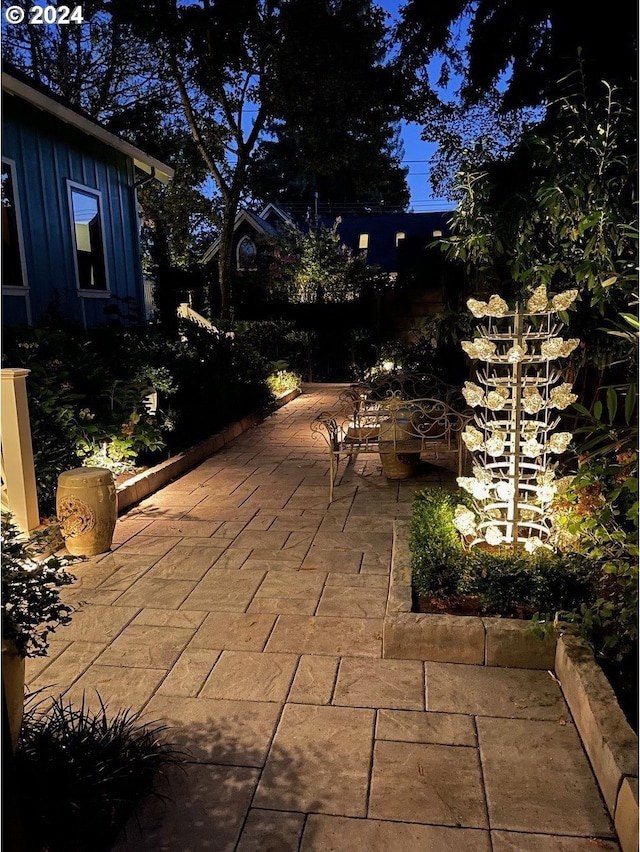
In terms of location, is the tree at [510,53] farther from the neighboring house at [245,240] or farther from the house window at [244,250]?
the house window at [244,250]

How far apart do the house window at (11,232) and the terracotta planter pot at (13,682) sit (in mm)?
6269

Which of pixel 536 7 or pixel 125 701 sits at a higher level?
pixel 536 7

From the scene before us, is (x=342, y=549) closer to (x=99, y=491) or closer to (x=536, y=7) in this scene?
(x=99, y=491)

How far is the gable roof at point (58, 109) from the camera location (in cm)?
671

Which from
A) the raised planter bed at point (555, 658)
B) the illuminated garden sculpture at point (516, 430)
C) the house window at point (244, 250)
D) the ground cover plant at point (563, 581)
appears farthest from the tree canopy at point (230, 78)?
the raised planter bed at point (555, 658)

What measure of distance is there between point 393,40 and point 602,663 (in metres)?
8.61

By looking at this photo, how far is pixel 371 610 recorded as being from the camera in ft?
11.9

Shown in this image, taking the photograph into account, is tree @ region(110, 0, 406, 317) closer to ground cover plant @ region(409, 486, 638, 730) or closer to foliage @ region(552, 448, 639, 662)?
ground cover plant @ region(409, 486, 638, 730)

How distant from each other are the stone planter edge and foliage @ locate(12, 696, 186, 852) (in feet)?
11.0

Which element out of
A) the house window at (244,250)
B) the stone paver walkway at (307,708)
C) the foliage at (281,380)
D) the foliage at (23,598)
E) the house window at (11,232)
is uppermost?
the house window at (244,250)

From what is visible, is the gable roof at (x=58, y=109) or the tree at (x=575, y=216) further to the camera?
the gable roof at (x=58, y=109)

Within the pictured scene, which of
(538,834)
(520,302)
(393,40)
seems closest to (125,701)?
Result: (538,834)

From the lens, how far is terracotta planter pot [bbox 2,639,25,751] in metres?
2.01

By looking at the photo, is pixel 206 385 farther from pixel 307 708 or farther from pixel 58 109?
pixel 307 708
